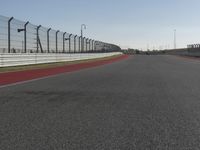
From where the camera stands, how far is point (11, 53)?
21.7 meters

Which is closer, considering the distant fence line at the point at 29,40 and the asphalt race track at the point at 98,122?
the asphalt race track at the point at 98,122

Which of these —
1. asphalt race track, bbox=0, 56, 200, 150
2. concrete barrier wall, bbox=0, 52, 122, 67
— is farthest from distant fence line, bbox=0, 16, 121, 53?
asphalt race track, bbox=0, 56, 200, 150

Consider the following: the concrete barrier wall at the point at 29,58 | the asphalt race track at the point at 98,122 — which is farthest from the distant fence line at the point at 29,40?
the asphalt race track at the point at 98,122

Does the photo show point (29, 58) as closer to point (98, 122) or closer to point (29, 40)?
point (29, 40)

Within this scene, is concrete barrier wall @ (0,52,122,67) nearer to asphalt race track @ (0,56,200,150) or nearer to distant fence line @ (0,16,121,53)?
distant fence line @ (0,16,121,53)

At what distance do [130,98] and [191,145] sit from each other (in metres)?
4.42

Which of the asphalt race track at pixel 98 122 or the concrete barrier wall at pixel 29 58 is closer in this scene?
the asphalt race track at pixel 98 122

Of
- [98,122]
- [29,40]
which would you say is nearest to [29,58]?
[29,40]

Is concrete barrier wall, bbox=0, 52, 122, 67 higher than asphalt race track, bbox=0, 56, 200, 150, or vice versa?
concrete barrier wall, bbox=0, 52, 122, 67

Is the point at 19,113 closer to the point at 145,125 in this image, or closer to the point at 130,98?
the point at 145,125

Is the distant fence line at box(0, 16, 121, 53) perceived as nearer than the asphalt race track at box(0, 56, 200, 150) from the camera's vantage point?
No

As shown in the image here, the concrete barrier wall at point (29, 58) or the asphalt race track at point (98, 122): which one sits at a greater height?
the concrete barrier wall at point (29, 58)

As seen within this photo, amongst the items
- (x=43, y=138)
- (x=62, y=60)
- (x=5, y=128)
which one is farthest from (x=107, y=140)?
(x=62, y=60)

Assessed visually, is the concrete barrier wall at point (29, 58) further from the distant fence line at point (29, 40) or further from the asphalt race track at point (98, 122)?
the asphalt race track at point (98, 122)
